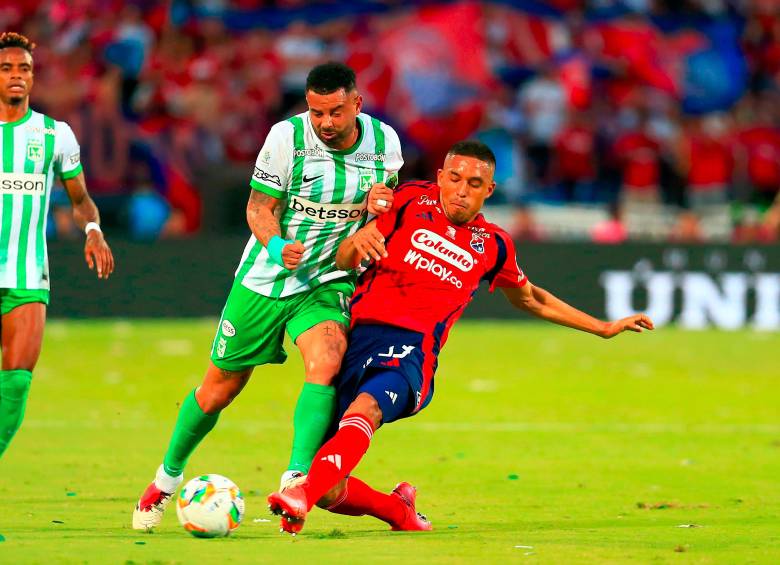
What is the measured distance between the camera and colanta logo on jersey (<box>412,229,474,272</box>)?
6.86 meters

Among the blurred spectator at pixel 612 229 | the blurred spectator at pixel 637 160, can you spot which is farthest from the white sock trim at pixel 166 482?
the blurred spectator at pixel 637 160

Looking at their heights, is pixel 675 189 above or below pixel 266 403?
above

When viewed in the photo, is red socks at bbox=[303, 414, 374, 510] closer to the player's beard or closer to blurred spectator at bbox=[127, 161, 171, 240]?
the player's beard

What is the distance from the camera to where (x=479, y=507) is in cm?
765

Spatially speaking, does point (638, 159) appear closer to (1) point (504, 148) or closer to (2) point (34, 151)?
(1) point (504, 148)

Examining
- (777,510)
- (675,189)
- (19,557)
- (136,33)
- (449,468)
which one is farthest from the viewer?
(675,189)

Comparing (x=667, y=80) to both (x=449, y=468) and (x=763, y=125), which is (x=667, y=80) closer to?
(x=763, y=125)

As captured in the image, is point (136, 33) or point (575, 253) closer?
point (575, 253)

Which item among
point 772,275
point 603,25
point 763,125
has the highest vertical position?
point 603,25

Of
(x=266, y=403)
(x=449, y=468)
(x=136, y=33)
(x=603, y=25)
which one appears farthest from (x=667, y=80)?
(x=449, y=468)

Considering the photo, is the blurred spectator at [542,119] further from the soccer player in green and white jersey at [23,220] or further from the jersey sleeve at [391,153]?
the soccer player in green and white jersey at [23,220]

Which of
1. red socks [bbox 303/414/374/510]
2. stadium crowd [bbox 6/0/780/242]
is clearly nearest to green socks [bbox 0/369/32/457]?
red socks [bbox 303/414/374/510]

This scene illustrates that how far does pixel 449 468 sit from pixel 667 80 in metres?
14.8

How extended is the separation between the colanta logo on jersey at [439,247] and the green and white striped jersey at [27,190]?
6.41 feet
